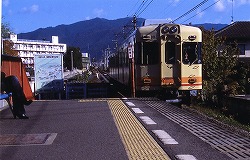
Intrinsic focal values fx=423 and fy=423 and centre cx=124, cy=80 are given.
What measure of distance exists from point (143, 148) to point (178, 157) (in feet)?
2.85

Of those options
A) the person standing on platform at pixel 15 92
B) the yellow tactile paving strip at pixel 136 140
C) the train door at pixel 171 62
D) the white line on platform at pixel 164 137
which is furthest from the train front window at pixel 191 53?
the white line on platform at pixel 164 137

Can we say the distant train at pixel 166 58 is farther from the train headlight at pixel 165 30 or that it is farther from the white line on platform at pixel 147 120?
the white line on platform at pixel 147 120

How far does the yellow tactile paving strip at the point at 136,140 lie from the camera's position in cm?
666

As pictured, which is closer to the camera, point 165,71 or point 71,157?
point 71,157

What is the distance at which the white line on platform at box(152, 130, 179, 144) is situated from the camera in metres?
7.75

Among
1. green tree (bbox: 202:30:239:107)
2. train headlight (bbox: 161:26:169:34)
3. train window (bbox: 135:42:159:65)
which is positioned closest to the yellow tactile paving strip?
train window (bbox: 135:42:159:65)

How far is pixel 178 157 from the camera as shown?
6.48m

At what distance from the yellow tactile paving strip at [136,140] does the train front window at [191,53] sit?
668 cm

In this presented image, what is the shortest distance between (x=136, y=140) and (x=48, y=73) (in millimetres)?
19996

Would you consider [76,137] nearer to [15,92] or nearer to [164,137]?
[164,137]

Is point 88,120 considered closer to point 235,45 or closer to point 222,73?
point 222,73

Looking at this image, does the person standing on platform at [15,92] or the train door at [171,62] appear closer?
the person standing on platform at [15,92]

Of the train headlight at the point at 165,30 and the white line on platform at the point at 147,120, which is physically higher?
the train headlight at the point at 165,30

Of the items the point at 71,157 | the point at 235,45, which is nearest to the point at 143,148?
the point at 71,157
